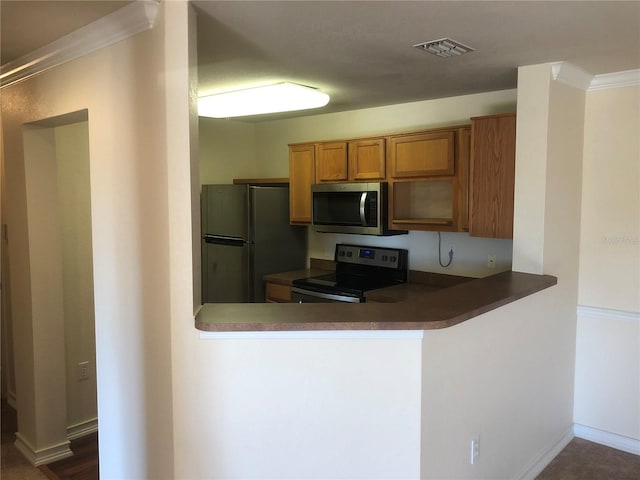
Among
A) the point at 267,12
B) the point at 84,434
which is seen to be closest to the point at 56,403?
→ the point at 84,434

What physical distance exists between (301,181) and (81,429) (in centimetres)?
248

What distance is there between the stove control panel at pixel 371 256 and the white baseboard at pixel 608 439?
5.41 ft

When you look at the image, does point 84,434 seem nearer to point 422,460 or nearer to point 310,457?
point 310,457

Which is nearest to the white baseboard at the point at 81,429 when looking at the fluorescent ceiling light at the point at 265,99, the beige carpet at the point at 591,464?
the fluorescent ceiling light at the point at 265,99

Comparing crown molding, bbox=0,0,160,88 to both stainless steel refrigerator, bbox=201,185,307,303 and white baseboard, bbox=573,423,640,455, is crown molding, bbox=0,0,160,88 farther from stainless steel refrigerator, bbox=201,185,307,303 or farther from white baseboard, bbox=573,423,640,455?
white baseboard, bbox=573,423,640,455

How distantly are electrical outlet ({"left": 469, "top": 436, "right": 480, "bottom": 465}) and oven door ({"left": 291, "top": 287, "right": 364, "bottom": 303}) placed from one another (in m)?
1.42

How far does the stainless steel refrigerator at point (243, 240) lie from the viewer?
4230 millimetres

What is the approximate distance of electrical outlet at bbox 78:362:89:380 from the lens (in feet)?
11.2

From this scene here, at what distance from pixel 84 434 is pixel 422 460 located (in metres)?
2.53

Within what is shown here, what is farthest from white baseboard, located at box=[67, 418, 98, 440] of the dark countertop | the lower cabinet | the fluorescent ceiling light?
the fluorescent ceiling light

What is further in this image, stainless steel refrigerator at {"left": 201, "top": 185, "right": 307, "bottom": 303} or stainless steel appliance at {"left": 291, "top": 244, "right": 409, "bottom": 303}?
stainless steel refrigerator at {"left": 201, "top": 185, "right": 307, "bottom": 303}

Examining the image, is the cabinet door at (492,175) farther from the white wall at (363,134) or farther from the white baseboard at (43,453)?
the white baseboard at (43,453)

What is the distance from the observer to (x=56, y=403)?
10.3ft

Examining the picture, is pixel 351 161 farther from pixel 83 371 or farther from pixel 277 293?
pixel 83 371
